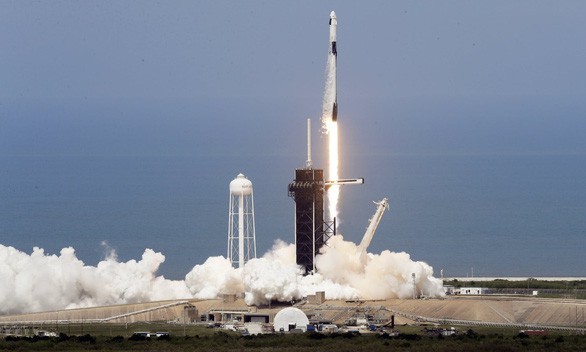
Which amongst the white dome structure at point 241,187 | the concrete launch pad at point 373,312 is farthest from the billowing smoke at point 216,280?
the white dome structure at point 241,187

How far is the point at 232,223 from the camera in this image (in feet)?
314

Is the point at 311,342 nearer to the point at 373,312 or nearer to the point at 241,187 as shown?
the point at 373,312

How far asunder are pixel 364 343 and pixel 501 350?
486 centimetres

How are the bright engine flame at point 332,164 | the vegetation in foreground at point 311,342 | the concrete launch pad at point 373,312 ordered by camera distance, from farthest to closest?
the bright engine flame at point 332,164 → the concrete launch pad at point 373,312 → the vegetation in foreground at point 311,342

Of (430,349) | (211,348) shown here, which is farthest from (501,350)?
(211,348)

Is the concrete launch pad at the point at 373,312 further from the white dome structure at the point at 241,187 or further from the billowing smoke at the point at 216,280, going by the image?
the white dome structure at the point at 241,187

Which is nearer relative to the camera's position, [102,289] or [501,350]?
[501,350]

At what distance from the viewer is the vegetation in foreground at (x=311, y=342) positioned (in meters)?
79.4

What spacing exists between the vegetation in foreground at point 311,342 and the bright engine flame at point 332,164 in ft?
37.0

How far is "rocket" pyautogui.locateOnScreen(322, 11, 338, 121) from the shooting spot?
3656 inches

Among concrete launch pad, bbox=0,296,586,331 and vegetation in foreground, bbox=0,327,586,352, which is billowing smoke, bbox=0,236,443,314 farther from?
vegetation in foreground, bbox=0,327,586,352

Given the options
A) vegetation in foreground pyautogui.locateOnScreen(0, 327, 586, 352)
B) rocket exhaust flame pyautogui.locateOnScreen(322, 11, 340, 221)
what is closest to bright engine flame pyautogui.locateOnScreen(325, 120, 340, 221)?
rocket exhaust flame pyautogui.locateOnScreen(322, 11, 340, 221)

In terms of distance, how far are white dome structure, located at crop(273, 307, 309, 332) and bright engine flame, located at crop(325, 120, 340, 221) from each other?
7.93m

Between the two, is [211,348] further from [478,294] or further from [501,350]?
[478,294]
